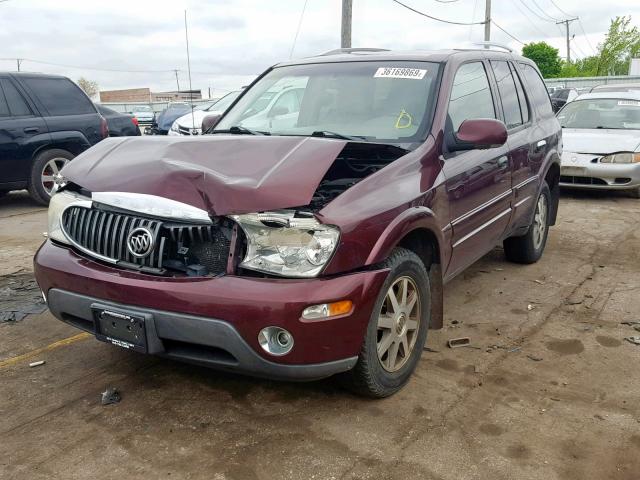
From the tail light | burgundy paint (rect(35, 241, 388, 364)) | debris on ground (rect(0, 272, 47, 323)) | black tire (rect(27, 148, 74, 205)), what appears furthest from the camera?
the tail light

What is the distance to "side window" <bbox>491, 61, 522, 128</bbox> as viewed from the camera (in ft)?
15.4

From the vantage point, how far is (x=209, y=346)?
2.68 meters

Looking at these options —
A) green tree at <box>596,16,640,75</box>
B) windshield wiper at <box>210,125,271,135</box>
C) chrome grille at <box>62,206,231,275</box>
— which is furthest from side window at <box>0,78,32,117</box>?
green tree at <box>596,16,640,75</box>

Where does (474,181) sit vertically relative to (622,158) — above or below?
above

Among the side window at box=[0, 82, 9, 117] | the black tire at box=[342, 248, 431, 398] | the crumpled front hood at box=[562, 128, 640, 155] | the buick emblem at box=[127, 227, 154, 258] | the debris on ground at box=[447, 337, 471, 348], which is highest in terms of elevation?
the side window at box=[0, 82, 9, 117]

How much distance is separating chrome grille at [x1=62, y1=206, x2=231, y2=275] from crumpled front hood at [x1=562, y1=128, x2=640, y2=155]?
7412 millimetres

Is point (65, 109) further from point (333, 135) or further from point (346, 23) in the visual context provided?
point (346, 23)

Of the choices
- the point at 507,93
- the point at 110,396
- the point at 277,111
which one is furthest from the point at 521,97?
the point at 110,396

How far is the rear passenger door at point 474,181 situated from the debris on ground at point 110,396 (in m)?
2.02

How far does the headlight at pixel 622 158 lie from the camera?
8.52 m

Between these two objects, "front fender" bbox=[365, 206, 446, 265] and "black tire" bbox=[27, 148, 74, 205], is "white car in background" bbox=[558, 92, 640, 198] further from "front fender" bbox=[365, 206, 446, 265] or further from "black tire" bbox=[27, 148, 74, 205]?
"black tire" bbox=[27, 148, 74, 205]

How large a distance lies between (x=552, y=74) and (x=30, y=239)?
198ft

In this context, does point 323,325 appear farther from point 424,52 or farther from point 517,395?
point 424,52

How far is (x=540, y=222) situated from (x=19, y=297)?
14.9 ft
